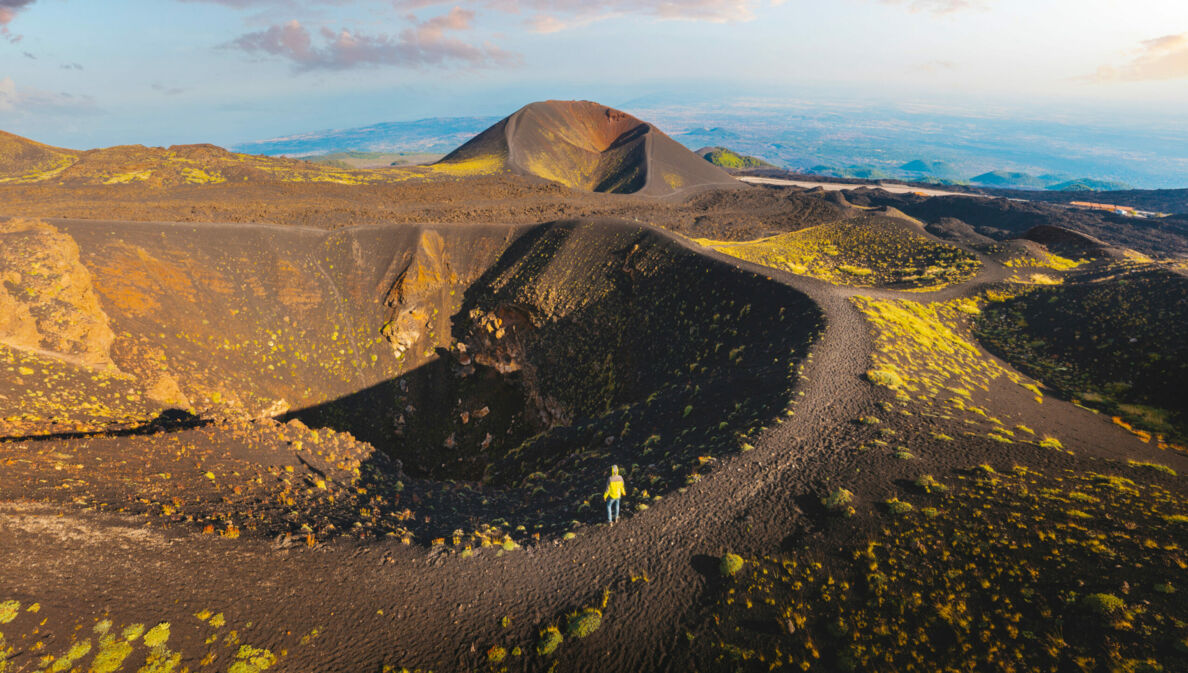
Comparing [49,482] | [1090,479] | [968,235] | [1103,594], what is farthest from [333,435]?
[968,235]

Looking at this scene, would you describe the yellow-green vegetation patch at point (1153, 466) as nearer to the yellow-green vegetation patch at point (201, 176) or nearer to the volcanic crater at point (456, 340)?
the volcanic crater at point (456, 340)

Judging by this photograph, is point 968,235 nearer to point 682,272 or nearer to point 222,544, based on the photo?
point 682,272

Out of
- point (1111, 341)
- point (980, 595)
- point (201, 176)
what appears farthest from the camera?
point (201, 176)

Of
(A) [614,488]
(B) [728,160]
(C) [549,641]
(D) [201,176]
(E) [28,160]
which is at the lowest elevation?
(C) [549,641]

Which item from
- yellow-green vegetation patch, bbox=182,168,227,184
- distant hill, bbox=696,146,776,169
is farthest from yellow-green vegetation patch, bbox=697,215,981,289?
distant hill, bbox=696,146,776,169

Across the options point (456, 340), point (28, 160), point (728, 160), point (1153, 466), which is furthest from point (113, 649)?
point (728, 160)

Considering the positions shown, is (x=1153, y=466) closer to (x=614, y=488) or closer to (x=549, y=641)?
(x=614, y=488)

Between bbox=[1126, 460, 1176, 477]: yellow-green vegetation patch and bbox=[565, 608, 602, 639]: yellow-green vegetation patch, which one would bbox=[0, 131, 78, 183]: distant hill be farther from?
bbox=[1126, 460, 1176, 477]: yellow-green vegetation patch

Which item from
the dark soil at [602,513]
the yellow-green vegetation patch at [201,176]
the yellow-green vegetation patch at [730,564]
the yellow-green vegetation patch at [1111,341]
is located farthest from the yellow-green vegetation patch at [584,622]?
the yellow-green vegetation patch at [201,176]
